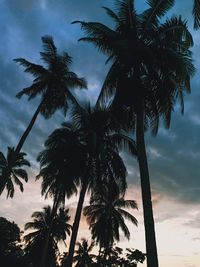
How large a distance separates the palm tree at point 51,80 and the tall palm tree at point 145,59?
48.1 ft

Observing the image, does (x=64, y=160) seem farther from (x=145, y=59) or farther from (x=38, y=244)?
(x=38, y=244)

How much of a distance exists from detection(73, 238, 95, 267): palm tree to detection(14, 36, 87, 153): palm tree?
42579 millimetres

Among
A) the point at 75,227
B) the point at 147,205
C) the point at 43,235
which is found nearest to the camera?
the point at 147,205

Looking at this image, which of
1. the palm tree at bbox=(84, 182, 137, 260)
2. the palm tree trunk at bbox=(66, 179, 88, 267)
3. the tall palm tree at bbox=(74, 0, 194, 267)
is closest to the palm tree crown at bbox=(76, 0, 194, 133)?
the tall palm tree at bbox=(74, 0, 194, 267)

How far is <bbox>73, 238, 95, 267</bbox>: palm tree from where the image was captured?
7081cm

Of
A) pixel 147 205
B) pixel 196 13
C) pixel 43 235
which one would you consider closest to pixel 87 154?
pixel 147 205

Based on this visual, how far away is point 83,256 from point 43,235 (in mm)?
16999

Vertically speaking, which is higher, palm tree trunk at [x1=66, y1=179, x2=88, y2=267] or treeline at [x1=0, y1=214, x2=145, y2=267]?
treeline at [x1=0, y1=214, x2=145, y2=267]

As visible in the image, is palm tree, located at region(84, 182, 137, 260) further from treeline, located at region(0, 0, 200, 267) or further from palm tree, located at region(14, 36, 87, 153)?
palm tree, located at region(14, 36, 87, 153)

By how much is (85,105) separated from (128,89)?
12.2 m

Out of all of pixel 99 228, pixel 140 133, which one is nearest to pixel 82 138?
pixel 140 133

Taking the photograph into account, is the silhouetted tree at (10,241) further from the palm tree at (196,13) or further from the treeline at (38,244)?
the palm tree at (196,13)

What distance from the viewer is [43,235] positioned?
57.2 meters

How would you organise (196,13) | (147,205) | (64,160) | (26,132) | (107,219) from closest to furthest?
(196,13)
(147,205)
(64,160)
(26,132)
(107,219)
